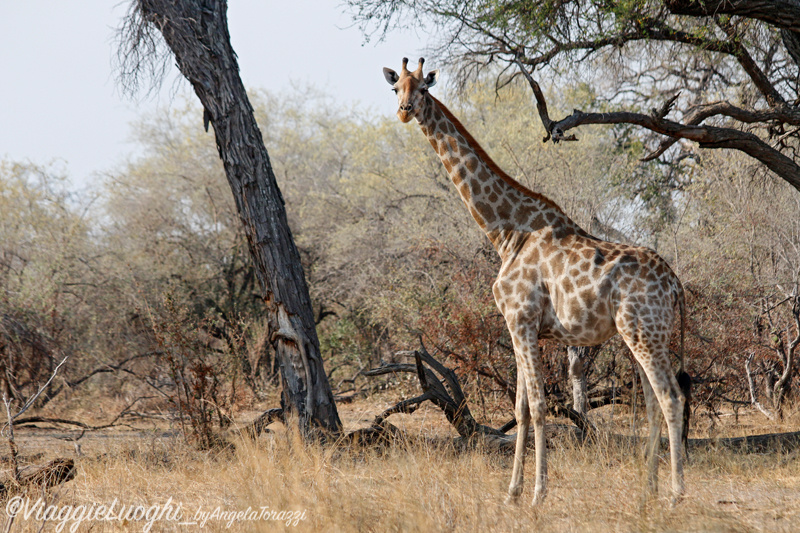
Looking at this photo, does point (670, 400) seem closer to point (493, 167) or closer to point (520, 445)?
point (520, 445)

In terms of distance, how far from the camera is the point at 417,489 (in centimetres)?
466

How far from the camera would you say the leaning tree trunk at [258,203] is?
6797mm

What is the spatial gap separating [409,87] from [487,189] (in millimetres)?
1024

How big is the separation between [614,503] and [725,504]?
0.91 meters

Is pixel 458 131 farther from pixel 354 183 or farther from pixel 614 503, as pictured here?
pixel 354 183

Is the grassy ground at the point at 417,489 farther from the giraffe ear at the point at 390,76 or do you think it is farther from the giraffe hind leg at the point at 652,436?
the giraffe ear at the point at 390,76

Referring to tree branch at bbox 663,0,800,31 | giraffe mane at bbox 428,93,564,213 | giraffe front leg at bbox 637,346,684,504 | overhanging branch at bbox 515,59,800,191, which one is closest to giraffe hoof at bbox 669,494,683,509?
giraffe front leg at bbox 637,346,684,504

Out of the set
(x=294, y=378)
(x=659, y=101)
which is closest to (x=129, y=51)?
(x=294, y=378)

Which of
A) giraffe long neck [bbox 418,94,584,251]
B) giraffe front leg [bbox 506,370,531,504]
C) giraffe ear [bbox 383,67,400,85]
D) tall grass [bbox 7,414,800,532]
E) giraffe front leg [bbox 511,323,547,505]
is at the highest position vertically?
giraffe ear [bbox 383,67,400,85]

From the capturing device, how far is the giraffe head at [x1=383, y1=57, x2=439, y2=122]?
5.20 metres

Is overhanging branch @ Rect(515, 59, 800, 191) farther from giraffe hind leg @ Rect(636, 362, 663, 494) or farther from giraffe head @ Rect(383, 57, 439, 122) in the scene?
giraffe hind leg @ Rect(636, 362, 663, 494)

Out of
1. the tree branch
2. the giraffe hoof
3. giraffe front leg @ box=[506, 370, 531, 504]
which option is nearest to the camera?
the giraffe hoof

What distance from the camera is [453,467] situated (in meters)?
5.57

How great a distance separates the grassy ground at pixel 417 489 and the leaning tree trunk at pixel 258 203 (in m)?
0.59
